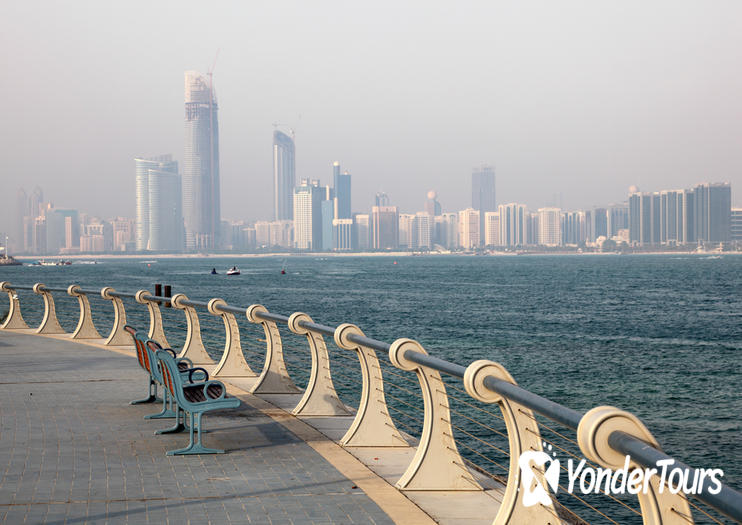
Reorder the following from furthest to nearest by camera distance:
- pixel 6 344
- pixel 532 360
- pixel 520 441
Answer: pixel 532 360, pixel 6 344, pixel 520 441

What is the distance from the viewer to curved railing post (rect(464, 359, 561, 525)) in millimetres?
5113

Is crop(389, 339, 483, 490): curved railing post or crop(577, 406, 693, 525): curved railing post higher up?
crop(577, 406, 693, 525): curved railing post

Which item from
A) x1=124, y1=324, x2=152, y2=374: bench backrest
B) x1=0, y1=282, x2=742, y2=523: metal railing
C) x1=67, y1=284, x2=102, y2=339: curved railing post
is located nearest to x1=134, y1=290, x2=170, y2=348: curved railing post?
x1=0, y1=282, x2=742, y2=523: metal railing

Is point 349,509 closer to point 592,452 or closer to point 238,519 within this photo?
point 238,519

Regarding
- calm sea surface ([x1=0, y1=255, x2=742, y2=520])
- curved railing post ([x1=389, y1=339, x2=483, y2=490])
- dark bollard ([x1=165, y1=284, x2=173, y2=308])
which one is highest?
dark bollard ([x1=165, y1=284, x2=173, y2=308])

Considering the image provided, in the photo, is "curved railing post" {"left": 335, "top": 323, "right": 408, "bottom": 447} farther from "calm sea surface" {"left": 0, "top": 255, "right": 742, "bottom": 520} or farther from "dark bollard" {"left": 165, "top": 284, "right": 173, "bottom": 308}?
"dark bollard" {"left": 165, "top": 284, "right": 173, "bottom": 308}

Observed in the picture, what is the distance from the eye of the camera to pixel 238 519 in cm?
600

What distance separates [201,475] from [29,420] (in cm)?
332

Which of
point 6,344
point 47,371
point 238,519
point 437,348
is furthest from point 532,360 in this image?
point 238,519

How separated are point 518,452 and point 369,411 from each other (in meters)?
3.47

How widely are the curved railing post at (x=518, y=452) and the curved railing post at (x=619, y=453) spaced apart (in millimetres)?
1539

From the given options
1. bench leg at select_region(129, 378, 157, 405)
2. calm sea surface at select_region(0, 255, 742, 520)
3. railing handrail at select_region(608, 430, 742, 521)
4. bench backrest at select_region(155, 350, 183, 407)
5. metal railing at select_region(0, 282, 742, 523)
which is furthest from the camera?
calm sea surface at select_region(0, 255, 742, 520)

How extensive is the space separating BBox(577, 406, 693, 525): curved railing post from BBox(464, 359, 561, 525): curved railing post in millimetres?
1539

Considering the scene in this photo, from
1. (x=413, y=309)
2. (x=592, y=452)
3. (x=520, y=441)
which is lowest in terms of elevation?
(x=413, y=309)
